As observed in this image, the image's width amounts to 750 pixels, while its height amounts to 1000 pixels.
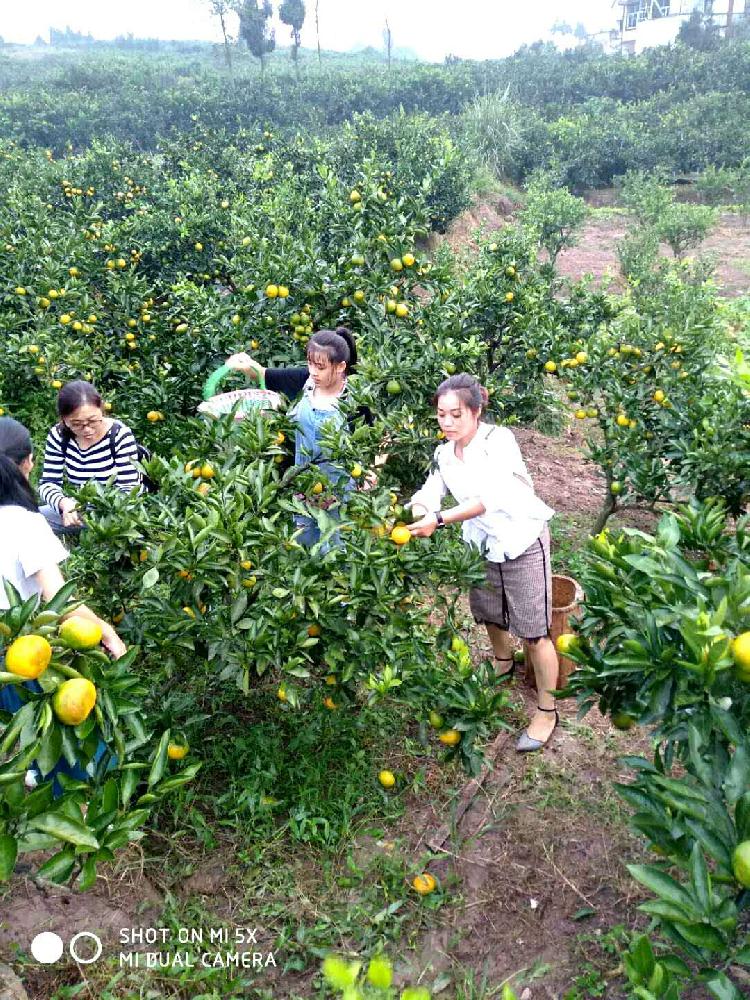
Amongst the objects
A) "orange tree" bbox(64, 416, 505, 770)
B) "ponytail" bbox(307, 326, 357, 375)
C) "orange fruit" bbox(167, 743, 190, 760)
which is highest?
"ponytail" bbox(307, 326, 357, 375)

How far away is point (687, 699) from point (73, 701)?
112 cm

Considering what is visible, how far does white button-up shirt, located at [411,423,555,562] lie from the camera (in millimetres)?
2416

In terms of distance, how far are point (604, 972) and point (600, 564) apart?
1165 millimetres

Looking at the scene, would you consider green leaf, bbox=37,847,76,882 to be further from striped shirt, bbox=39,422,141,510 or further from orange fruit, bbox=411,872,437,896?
striped shirt, bbox=39,422,141,510

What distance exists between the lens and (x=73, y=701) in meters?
1.30

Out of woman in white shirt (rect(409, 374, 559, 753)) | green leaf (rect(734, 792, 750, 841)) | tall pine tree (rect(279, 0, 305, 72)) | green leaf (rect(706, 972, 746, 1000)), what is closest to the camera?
green leaf (rect(706, 972, 746, 1000))

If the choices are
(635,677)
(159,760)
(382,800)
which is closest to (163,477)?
(159,760)

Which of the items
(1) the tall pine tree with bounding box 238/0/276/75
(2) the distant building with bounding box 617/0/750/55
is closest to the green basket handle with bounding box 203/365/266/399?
(1) the tall pine tree with bounding box 238/0/276/75

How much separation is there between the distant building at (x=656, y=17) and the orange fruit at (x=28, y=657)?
40333 millimetres

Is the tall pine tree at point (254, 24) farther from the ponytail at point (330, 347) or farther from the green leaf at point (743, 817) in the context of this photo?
the green leaf at point (743, 817)

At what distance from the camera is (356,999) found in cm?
68

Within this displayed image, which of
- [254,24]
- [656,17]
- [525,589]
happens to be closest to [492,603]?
[525,589]

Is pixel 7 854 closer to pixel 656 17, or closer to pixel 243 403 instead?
pixel 243 403

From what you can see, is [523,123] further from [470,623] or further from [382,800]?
[382,800]
